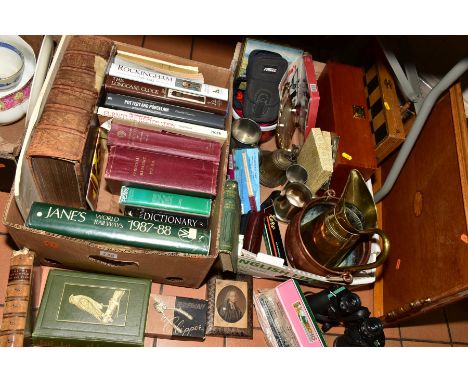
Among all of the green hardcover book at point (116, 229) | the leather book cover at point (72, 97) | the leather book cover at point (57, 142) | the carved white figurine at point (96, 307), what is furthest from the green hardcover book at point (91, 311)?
the leather book cover at point (72, 97)

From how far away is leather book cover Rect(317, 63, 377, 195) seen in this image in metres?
1.22

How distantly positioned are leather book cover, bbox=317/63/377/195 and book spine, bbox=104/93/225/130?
14.4 inches

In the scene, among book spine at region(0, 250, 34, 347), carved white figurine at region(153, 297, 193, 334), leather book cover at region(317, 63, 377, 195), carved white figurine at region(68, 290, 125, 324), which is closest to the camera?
book spine at region(0, 250, 34, 347)

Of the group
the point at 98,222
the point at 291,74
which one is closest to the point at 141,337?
the point at 98,222

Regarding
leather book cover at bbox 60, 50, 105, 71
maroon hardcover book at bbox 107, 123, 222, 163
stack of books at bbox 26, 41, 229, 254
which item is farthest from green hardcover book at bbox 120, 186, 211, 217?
leather book cover at bbox 60, 50, 105, 71

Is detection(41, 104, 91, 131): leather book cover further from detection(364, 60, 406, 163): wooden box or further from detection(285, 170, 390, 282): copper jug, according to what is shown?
detection(364, 60, 406, 163): wooden box

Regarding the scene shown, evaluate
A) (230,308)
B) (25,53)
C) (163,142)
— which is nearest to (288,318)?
(230,308)

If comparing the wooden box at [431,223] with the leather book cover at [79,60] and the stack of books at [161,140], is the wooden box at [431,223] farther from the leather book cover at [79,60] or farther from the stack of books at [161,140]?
the leather book cover at [79,60]

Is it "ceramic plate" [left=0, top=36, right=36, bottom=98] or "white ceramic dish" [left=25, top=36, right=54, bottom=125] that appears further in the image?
"ceramic plate" [left=0, top=36, right=36, bottom=98]

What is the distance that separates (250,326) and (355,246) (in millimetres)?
370

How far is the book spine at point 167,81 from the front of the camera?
1.11 meters

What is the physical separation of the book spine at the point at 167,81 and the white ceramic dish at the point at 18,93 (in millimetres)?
238

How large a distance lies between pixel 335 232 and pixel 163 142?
0.50 metres

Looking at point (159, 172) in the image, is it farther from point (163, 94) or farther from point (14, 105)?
point (14, 105)
